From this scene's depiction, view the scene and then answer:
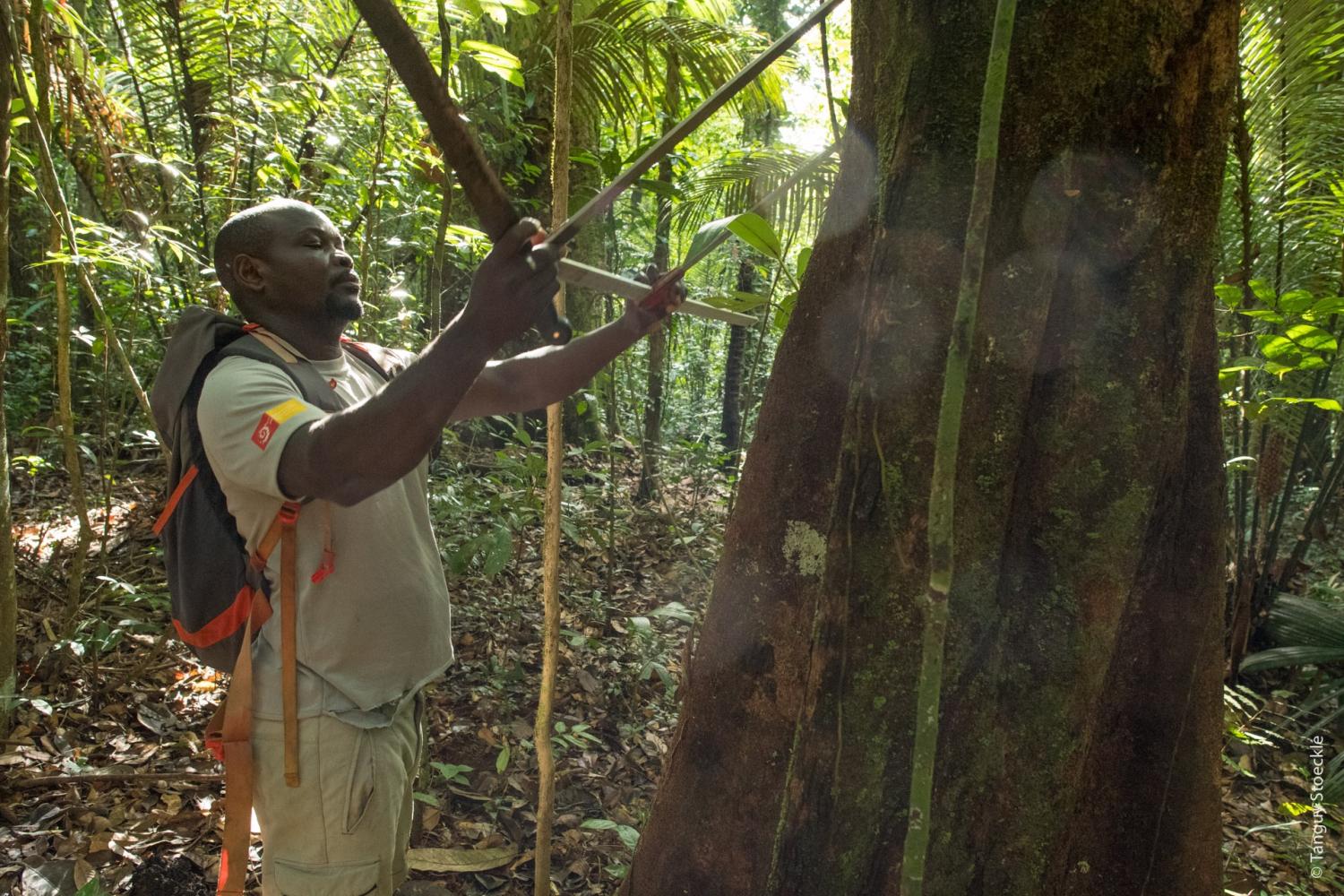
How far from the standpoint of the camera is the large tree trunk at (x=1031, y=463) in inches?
57.1

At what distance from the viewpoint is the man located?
1.48 meters

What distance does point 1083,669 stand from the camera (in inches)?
58.4

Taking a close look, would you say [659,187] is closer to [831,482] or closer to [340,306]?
[340,306]

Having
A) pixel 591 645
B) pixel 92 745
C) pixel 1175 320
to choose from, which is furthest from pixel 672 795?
pixel 92 745

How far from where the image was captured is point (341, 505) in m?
1.61

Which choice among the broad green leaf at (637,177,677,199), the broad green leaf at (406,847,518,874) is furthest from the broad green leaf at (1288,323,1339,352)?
the broad green leaf at (406,847,518,874)

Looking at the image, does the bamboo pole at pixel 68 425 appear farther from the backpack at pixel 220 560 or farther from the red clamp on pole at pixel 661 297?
the red clamp on pole at pixel 661 297

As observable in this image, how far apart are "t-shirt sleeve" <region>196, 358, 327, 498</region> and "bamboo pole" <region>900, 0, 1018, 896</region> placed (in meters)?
1.15

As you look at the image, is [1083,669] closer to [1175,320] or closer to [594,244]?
[1175,320]

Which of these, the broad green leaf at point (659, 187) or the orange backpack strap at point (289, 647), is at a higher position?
the broad green leaf at point (659, 187)

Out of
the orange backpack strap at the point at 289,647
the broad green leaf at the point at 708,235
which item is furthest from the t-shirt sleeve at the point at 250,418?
the broad green leaf at the point at 708,235

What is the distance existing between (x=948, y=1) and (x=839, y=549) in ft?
3.16

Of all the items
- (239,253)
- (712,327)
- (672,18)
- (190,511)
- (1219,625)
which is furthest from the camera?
(712,327)

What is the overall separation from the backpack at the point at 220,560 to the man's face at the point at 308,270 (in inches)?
8.0
